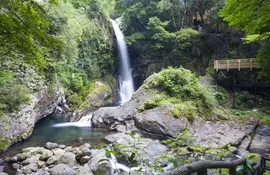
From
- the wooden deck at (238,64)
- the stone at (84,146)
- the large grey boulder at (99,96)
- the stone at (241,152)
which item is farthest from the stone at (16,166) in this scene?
the wooden deck at (238,64)

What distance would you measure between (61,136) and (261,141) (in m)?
9.67

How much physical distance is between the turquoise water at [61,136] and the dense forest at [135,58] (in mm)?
463

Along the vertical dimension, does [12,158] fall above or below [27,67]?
below

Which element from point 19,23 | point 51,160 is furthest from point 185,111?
point 19,23

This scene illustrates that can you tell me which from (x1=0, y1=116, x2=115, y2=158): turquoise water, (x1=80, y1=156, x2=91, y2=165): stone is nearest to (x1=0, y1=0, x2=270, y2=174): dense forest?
(x1=0, y1=116, x2=115, y2=158): turquoise water

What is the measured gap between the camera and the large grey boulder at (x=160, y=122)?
29.5ft

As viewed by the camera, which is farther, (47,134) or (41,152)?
(47,134)

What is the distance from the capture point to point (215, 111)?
10.9m

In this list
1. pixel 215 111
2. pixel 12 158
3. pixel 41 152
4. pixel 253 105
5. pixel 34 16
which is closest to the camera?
pixel 34 16

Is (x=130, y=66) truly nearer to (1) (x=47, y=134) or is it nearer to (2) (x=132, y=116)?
(2) (x=132, y=116)

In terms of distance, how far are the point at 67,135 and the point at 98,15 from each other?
13.1m

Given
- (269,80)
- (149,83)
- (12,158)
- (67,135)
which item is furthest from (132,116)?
(269,80)

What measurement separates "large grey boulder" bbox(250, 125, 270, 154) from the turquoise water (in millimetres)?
6793

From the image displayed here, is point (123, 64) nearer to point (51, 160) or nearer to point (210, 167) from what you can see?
point (51, 160)
